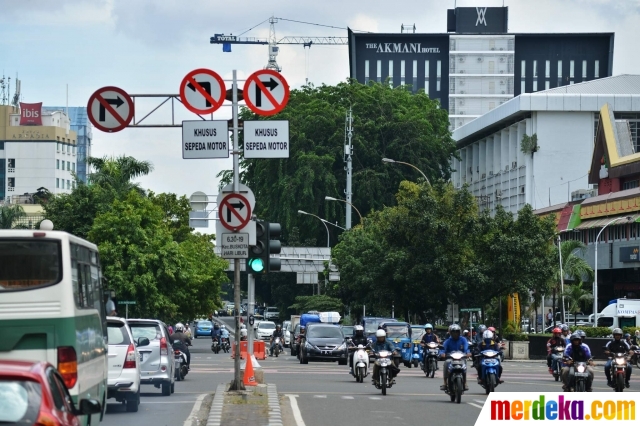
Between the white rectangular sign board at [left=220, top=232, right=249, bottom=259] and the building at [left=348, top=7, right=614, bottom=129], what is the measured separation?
138 metres

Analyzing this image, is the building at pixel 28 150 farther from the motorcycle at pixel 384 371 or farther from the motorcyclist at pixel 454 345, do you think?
the motorcyclist at pixel 454 345

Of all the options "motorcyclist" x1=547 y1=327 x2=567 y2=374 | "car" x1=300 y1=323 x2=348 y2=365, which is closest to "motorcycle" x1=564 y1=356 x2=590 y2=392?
"motorcyclist" x1=547 y1=327 x2=567 y2=374

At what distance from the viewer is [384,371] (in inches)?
1053

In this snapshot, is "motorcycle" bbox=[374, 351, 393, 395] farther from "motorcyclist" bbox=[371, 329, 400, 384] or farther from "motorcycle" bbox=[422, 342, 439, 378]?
"motorcycle" bbox=[422, 342, 439, 378]

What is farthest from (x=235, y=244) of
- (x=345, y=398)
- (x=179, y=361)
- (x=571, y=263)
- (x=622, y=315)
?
(x=571, y=263)

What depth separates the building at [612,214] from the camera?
2901 inches

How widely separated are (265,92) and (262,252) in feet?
10.4

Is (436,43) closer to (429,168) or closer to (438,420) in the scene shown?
(429,168)

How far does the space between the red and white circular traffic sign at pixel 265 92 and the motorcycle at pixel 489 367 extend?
27.7 ft

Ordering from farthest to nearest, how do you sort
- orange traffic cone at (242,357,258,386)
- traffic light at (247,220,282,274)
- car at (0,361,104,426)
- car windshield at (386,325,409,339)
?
car windshield at (386,325,409,339) → orange traffic cone at (242,357,258,386) → traffic light at (247,220,282,274) → car at (0,361,104,426)

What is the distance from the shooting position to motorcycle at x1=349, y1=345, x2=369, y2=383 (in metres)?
31.6

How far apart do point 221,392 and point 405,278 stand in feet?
115

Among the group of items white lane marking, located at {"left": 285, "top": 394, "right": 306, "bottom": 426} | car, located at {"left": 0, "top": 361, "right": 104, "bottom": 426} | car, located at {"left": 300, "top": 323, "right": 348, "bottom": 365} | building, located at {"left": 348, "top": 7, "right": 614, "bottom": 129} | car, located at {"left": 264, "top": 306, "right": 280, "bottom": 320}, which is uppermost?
building, located at {"left": 348, "top": 7, "right": 614, "bottom": 129}

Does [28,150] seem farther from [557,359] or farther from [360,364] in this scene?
[360,364]
